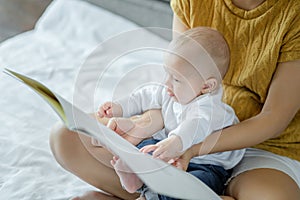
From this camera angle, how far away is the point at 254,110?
1107mm

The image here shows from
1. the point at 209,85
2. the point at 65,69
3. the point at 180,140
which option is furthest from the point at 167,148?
the point at 65,69

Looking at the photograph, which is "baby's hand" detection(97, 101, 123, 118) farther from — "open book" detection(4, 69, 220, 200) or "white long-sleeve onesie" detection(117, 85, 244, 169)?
"open book" detection(4, 69, 220, 200)

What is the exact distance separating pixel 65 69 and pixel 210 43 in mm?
720

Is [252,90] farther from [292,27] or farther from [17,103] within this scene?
[17,103]

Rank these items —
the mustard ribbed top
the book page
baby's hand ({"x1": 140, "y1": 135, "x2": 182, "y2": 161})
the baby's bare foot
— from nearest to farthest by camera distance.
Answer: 1. the book page
2. baby's hand ({"x1": 140, "y1": 135, "x2": 182, "y2": 161})
3. the mustard ribbed top
4. the baby's bare foot

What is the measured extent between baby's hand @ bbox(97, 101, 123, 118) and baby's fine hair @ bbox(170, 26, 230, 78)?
0.52ft

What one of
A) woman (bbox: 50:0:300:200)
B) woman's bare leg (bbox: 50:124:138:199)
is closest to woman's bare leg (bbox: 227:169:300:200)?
woman (bbox: 50:0:300:200)

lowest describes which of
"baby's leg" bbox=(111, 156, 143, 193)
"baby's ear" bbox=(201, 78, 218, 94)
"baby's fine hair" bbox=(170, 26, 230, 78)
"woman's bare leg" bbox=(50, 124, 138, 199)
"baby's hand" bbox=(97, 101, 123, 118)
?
"woman's bare leg" bbox=(50, 124, 138, 199)

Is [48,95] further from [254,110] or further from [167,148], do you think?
[254,110]

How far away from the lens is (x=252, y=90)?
3.63 feet

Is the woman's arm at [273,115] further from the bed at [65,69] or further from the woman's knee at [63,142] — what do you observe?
the woman's knee at [63,142]

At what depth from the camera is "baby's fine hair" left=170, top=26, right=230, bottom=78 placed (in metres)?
0.97

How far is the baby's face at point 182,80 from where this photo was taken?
97cm

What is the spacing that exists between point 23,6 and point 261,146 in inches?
56.4
